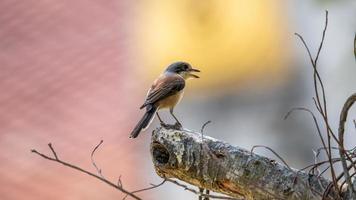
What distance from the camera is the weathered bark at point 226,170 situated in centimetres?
291

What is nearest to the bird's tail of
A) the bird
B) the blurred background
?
the bird

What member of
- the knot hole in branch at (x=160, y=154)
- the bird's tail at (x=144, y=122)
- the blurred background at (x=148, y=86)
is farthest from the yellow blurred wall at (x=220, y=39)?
the knot hole in branch at (x=160, y=154)

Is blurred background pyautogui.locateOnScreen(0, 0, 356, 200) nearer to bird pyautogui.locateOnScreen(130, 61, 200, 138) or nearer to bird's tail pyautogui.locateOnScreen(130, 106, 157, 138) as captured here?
bird pyautogui.locateOnScreen(130, 61, 200, 138)

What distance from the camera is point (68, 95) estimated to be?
824 centimetres

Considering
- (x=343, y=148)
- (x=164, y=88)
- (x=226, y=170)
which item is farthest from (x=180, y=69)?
(x=343, y=148)

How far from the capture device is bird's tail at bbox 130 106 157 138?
4438 millimetres

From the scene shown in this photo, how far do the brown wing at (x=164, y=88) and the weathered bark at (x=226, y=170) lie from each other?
1.65 metres

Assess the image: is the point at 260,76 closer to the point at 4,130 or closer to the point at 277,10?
the point at 277,10

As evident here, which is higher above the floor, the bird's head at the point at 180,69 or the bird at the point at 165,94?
the bird's head at the point at 180,69

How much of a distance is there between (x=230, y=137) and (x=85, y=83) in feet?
4.76

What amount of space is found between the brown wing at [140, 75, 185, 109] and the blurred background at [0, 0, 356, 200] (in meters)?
2.00

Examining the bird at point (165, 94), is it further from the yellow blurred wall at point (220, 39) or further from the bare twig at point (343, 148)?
the yellow blurred wall at point (220, 39)

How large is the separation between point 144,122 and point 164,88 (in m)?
0.42

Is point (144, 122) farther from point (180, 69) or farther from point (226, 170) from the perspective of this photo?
point (226, 170)
